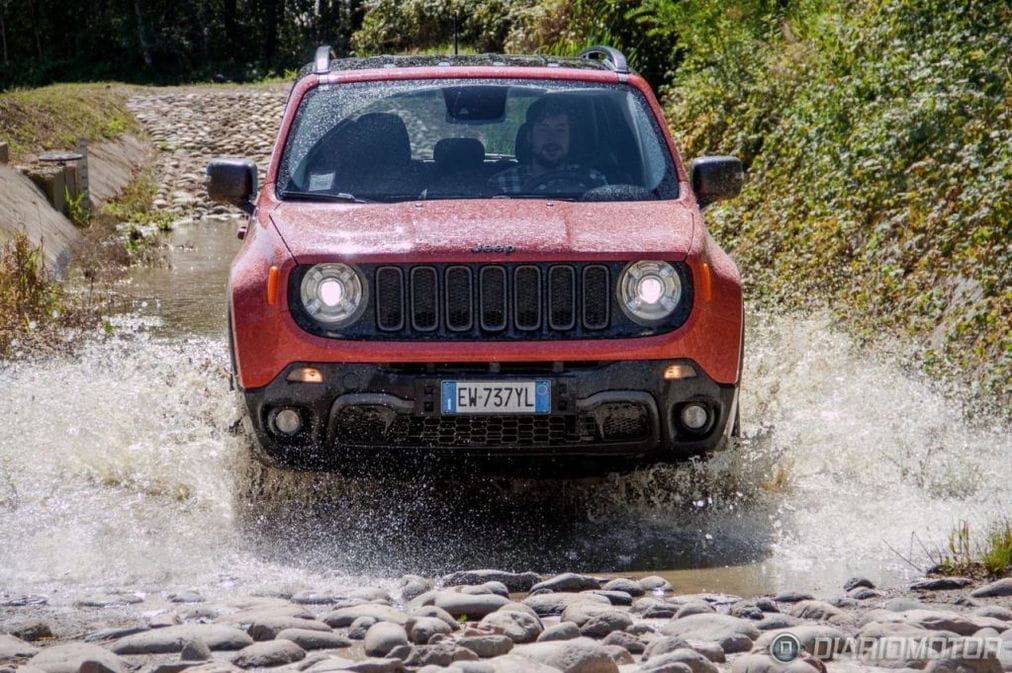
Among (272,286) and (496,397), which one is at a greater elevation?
(272,286)

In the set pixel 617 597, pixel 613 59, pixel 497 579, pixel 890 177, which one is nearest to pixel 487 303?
pixel 497 579

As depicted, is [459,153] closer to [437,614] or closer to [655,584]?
[655,584]

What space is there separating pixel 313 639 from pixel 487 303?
193 cm

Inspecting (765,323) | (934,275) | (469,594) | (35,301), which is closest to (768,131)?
(765,323)

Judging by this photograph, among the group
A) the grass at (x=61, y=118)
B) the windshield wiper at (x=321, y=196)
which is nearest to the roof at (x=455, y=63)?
the windshield wiper at (x=321, y=196)

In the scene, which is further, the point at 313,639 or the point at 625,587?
the point at 625,587

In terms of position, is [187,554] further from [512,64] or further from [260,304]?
[512,64]

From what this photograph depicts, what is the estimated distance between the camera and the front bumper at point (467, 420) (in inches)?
248

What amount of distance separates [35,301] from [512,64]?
5.74 m

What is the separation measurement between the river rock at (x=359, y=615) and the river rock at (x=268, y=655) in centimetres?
43

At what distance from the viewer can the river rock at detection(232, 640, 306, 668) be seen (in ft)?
15.1

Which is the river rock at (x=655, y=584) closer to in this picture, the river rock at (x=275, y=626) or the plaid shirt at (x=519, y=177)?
the river rock at (x=275, y=626)

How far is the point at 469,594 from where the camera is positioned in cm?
546

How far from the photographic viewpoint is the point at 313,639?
191 inches
